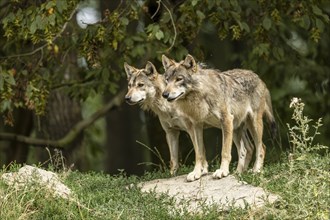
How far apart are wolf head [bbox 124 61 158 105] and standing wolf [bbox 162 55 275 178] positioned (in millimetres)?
762

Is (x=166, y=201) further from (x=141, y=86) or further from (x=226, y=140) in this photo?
(x=141, y=86)

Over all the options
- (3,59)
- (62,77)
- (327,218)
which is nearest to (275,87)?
(62,77)

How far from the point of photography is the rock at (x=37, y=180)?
31.6ft

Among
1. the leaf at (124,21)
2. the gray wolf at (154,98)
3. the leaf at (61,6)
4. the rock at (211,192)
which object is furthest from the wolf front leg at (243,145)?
the leaf at (61,6)

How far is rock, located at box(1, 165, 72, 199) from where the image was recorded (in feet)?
31.6

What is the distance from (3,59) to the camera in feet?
45.5

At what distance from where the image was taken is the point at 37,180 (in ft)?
31.9

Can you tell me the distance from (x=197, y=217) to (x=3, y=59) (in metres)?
5.81

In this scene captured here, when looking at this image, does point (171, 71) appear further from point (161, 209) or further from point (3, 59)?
point (3, 59)

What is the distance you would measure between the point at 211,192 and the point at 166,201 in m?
0.58

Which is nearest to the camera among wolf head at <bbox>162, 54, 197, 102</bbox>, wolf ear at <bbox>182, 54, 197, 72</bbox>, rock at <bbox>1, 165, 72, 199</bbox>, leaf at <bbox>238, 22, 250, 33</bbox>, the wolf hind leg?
rock at <bbox>1, 165, 72, 199</bbox>

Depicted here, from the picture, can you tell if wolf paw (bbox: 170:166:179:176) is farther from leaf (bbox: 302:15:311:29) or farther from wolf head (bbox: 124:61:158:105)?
leaf (bbox: 302:15:311:29)

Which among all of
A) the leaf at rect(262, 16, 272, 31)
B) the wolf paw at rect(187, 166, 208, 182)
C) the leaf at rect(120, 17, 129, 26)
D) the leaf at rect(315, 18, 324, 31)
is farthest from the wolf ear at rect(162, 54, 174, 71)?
the leaf at rect(315, 18, 324, 31)

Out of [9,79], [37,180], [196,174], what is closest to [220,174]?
[196,174]
